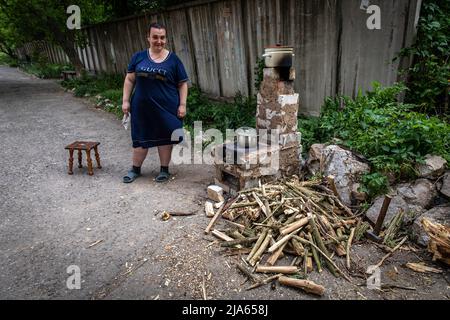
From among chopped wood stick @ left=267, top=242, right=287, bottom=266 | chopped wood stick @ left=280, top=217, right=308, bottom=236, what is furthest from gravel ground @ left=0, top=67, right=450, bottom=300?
chopped wood stick @ left=280, top=217, right=308, bottom=236

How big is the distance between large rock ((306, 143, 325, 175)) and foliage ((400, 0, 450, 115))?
57.9 inches

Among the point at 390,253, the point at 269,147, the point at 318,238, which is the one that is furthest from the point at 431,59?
the point at 318,238

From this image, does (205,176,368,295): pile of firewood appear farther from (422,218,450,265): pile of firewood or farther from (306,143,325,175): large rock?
(422,218,450,265): pile of firewood

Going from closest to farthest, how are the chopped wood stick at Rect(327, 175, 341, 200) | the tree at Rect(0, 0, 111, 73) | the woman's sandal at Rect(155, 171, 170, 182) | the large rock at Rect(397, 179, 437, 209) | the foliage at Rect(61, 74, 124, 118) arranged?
the large rock at Rect(397, 179, 437, 209) → the chopped wood stick at Rect(327, 175, 341, 200) → the woman's sandal at Rect(155, 171, 170, 182) → the foliage at Rect(61, 74, 124, 118) → the tree at Rect(0, 0, 111, 73)

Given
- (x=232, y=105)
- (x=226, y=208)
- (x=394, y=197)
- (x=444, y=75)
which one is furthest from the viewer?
(x=232, y=105)

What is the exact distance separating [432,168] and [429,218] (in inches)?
23.8

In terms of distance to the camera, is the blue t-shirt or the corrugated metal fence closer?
the blue t-shirt

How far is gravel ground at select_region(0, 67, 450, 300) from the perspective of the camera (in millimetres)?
2699

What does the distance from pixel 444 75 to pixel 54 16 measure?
480 inches

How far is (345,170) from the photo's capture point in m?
3.77

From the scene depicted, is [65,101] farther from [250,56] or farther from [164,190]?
[164,190]

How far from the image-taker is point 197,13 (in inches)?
298

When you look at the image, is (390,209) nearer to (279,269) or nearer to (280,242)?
(280,242)

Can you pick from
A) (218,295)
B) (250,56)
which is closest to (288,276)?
(218,295)
